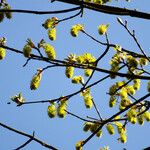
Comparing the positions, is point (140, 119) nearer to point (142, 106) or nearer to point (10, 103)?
point (142, 106)

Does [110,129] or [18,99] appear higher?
[18,99]

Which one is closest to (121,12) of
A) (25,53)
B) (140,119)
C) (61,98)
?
(25,53)

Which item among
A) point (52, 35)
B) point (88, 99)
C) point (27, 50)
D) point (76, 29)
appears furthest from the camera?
point (88, 99)

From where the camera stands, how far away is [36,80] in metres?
4.86

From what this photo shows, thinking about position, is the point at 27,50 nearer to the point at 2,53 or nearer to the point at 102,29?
the point at 2,53

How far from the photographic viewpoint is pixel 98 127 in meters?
5.15

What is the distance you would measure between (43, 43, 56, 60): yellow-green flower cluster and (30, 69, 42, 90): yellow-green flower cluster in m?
→ 0.37

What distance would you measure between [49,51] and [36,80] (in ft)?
1.56

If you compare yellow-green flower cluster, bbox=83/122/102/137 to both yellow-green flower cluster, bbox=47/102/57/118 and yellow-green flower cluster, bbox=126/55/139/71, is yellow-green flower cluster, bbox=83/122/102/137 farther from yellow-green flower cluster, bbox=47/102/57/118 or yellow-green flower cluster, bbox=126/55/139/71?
yellow-green flower cluster, bbox=126/55/139/71

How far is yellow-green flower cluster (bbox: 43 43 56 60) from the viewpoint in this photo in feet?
15.0

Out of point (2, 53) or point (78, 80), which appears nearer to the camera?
point (2, 53)

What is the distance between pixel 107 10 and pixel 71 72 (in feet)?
4.68

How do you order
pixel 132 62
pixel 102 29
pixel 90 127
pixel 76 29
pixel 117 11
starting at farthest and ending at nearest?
pixel 76 29 < pixel 102 29 < pixel 90 127 < pixel 132 62 < pixel 117 11

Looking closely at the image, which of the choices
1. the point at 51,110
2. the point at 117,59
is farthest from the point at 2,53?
the point at 117,59
